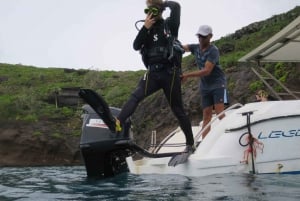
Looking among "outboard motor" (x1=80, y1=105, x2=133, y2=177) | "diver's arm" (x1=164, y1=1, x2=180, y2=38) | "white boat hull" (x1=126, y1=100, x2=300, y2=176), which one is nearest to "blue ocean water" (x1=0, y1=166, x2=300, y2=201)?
"white boat hull" (x1=126, y1=100, x2=300, y2=176)

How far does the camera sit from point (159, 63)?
608cm

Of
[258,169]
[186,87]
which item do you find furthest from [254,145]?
[186,87]

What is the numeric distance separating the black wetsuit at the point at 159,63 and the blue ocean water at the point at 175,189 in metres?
0.96

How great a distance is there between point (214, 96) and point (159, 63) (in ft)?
4.79

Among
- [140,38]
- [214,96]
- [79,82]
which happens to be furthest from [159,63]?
A: [79,82]

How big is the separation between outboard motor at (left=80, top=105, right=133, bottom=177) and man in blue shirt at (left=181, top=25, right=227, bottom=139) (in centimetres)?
127

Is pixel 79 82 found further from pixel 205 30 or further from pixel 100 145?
pixel 100 145

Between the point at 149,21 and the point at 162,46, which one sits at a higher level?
the point at 149,21

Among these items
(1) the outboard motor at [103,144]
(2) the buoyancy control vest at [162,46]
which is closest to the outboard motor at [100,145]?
(1) the outboard motor at [103,144]

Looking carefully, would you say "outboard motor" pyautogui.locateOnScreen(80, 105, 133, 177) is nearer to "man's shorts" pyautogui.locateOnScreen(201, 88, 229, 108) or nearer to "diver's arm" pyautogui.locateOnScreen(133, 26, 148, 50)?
"diver's arm" pyautogui.locateOnScreen(133, 26, 148, 50)

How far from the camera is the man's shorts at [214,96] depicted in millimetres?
7152

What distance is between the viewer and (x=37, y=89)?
3094cm

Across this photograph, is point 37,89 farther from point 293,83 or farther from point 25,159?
point 293,83

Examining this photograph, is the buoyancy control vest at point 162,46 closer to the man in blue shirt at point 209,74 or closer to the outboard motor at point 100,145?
the man in blue shirt at point 209,74
